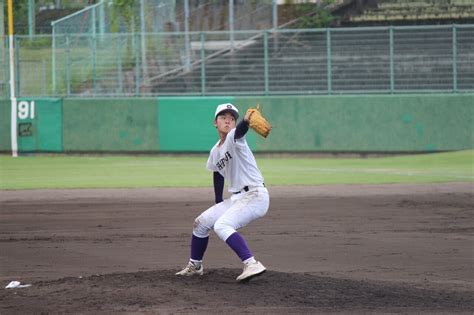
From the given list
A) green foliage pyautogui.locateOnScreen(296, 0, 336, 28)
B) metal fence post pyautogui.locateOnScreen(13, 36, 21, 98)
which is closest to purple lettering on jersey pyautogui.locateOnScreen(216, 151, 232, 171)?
metal fence post pyautogui.locateOnScreen(13, 36, 21, 98)

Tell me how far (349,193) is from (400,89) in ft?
37.0

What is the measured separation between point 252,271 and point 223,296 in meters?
0.43

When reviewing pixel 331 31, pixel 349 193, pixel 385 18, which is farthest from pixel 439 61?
pixel 349 193

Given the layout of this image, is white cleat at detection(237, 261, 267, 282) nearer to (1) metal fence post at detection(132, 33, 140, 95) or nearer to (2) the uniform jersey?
(2) the uniform jersey

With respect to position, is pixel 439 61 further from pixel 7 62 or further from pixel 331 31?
pixel 7 62

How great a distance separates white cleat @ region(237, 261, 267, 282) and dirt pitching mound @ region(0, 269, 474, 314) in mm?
91

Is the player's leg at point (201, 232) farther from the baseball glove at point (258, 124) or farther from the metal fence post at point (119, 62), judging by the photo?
the metal fence post at point (119, 62)

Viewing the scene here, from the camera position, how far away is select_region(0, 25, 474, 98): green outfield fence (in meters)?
28.8

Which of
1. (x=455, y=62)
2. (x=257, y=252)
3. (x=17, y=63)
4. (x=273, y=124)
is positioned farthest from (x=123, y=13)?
(x=257, y=252)

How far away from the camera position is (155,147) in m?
29.5

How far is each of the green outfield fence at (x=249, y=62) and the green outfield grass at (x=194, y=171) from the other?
2473 millimetres

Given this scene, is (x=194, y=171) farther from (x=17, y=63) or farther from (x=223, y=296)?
(x=223, y=296)

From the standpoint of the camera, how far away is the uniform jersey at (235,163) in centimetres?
877

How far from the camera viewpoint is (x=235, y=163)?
29.1 feet
